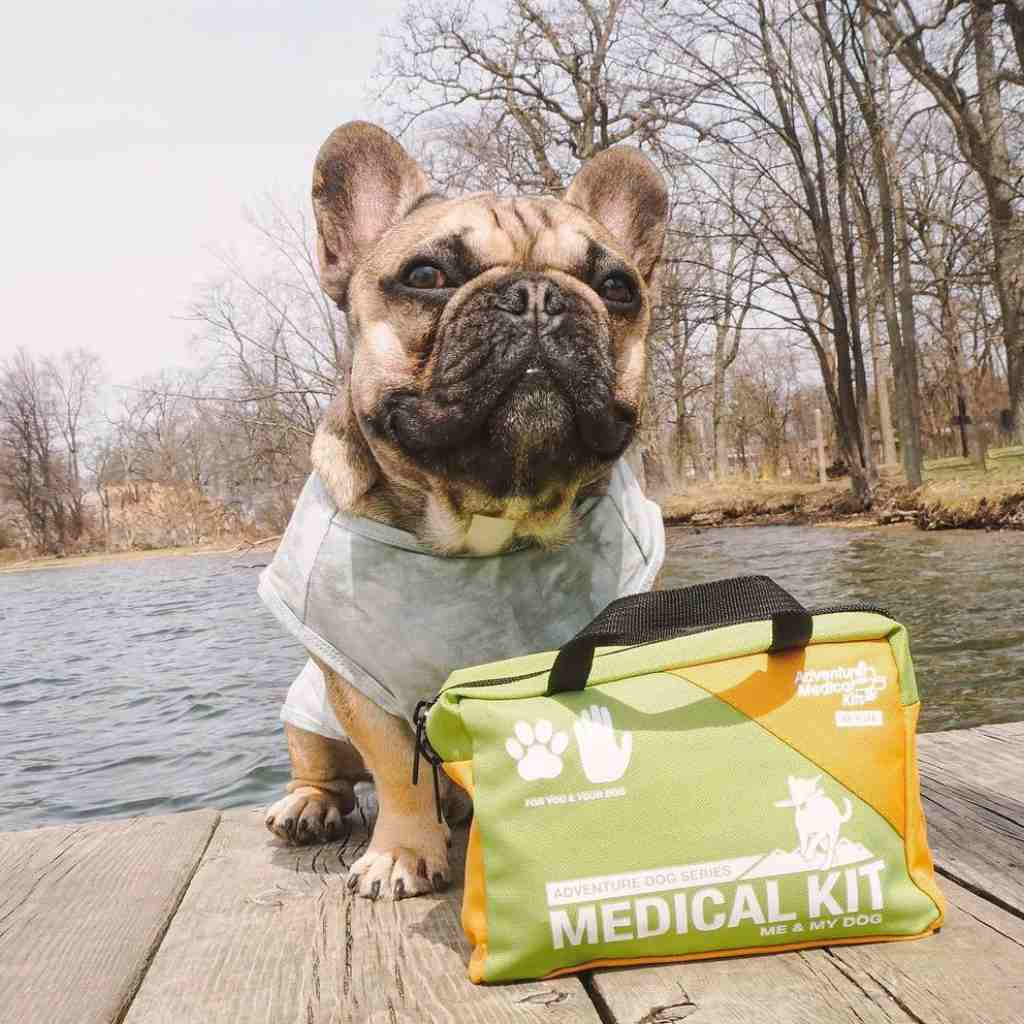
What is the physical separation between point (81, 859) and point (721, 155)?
62.7 feet

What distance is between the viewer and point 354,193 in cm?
285

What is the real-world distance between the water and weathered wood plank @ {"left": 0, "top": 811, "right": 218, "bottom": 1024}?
1764 millimetres

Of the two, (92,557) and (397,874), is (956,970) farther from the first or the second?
(92,557)

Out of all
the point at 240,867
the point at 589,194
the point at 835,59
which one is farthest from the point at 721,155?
the point at 240,867

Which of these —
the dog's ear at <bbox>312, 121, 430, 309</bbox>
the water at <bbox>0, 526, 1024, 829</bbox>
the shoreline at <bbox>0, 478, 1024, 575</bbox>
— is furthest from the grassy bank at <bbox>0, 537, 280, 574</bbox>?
the dog's ear at <bbox>312, 121, 430, 309</bbox>

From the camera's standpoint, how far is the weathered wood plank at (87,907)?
6.06 feet

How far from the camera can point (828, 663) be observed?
191cm

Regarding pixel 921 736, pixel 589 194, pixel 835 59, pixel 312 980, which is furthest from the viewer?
pixel 835 59

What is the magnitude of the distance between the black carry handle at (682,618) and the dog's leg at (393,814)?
0.71 metres

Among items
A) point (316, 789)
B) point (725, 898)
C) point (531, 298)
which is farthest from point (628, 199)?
point (725, 898)

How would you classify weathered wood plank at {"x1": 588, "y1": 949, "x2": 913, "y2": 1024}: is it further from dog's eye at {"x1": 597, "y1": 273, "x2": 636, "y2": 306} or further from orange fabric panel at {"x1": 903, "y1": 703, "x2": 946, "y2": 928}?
dog's eye at {"x1": 597, "y1": 273, "x2": 636, "y2": 306}

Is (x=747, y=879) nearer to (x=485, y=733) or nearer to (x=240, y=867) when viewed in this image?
(x=485, y=733)

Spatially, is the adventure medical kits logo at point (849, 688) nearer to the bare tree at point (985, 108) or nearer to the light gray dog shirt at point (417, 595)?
the light gray dog shirt at point (417, 595)

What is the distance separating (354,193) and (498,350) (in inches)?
34.3
